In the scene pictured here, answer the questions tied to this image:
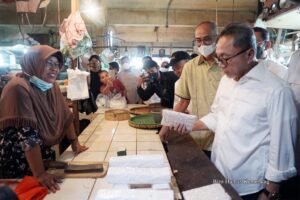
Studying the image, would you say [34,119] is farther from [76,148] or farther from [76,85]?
[76,85]

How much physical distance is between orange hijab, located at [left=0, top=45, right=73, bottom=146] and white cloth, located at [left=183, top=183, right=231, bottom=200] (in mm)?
1064

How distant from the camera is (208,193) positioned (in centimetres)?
129

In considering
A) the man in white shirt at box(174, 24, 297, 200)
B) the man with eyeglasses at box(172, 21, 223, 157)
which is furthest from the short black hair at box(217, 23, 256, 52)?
the man with eyeglasses at box(172, 21, 223, 157)

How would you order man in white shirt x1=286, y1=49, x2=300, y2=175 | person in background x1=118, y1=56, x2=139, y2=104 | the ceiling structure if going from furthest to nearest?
the ceiling structure
person in background x1=118, y1=56, x2=139, y2=104
man in white shirt x1=286, y1=49, x2=300, y2=175

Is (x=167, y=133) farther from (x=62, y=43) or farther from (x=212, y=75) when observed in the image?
(x=62, y=43)

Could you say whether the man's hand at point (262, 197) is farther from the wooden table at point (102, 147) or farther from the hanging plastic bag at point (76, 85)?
the hanging plastic bag at point (76, 85)

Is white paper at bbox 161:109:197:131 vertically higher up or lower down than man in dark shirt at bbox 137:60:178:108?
lower down

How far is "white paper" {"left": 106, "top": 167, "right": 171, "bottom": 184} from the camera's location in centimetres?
122

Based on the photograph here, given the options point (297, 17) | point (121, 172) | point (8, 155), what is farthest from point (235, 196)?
point (297, 17)

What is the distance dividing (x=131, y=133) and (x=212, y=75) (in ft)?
3.08

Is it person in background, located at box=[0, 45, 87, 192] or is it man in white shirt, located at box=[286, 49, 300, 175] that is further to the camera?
man in white shirt, located at box=[286, 49, 300, 175]

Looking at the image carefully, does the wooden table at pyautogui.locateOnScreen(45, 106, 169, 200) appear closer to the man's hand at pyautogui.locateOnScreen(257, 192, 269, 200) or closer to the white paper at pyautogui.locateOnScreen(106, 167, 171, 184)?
the white paper at pyautogui.locateOnScreen(106, 167, 171, 184)

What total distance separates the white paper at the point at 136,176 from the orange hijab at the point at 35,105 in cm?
77

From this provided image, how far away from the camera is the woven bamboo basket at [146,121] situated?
264cm
